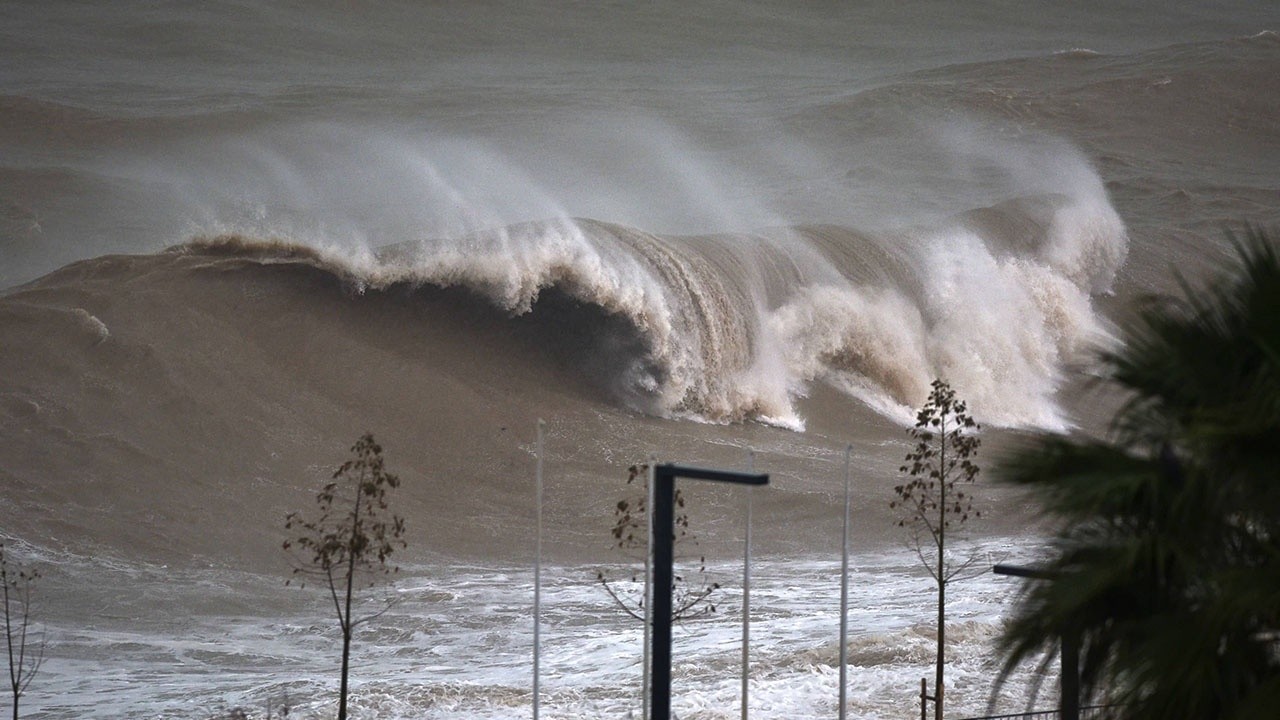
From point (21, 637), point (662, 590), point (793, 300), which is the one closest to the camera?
point (662, 590)

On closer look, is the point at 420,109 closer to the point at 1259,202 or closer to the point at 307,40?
the point at 307,40

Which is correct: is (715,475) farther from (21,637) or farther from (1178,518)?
(21,637)

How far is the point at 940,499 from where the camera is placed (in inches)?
705

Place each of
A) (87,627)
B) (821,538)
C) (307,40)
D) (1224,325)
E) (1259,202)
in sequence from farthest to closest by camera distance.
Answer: (307,40)
(1259,202)
(821,538)
(87,627)
(1224,325)

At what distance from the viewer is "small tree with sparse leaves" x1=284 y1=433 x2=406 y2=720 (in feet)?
35.7

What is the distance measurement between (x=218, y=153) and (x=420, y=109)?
14474mm

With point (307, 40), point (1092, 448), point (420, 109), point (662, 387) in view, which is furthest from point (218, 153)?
point (1092, 448)

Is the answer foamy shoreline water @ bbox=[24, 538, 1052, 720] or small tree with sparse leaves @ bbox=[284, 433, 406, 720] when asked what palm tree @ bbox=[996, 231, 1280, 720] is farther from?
foamy shoreline water @ bbox=[24, 538, 1052, 720]

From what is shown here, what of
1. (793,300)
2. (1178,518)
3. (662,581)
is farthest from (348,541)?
(793,300)

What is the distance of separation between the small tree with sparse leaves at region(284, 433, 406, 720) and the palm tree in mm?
6560

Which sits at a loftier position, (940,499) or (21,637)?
(940,499)

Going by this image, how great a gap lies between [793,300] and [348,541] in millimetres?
18801

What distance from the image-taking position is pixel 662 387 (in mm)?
25719

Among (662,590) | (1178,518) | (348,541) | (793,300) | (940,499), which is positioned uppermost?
(793,300)
